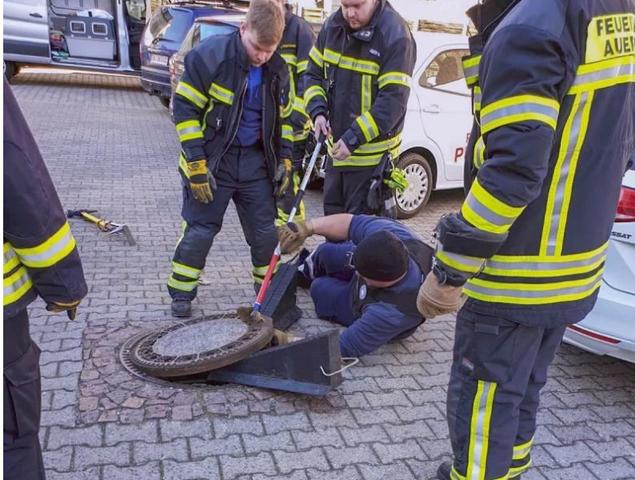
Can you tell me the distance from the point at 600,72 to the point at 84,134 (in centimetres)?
914

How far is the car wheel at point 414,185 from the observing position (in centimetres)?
660

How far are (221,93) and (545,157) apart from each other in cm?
227

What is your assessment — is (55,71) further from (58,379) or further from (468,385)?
(468,385)

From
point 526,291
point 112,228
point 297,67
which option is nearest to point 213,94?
point 297,67

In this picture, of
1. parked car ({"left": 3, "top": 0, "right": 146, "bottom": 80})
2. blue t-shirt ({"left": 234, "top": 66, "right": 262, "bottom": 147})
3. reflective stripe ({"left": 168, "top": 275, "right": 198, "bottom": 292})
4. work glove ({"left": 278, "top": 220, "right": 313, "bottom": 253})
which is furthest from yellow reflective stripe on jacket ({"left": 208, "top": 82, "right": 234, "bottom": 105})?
parked car ({"left": 3, "top": 0, "right": 146, "bottom": 80})

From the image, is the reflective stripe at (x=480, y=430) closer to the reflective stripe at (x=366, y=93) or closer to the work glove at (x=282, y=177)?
the work glove at (x=282, y=177)

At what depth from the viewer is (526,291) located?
2080 mm

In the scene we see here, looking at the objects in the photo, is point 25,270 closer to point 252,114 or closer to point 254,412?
point 254,412

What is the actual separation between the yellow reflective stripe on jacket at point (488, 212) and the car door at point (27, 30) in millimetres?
13173

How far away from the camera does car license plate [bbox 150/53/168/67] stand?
11.6 m

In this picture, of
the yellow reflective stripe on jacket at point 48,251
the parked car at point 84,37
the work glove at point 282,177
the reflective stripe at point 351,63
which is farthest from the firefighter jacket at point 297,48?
the parked car at point 84,37

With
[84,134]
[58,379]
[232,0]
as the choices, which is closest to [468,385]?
[58,379]

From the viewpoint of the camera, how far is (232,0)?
13250 mm

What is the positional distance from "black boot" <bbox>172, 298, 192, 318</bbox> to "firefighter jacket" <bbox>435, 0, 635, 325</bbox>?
90.6 inches
